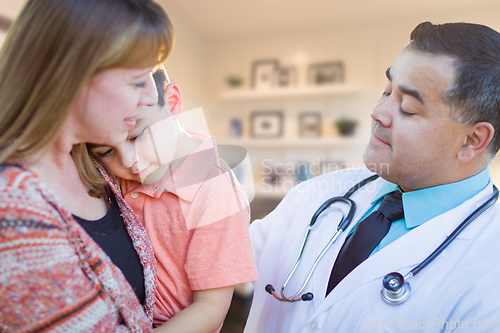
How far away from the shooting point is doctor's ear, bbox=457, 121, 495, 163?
0.96 meters

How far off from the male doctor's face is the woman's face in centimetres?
72

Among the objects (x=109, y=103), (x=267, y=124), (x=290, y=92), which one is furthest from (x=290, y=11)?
(x=109, y=103)

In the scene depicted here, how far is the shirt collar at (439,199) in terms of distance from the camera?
102 cm

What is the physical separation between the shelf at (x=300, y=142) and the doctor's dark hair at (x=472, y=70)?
8.91 feet

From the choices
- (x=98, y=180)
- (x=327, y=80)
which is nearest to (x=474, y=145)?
(x=98, y=180)

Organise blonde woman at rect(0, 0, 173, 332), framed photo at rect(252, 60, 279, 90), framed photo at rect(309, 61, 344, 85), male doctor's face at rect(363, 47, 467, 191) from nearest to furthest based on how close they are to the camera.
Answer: blonde woman at rect(0, 0, 173, 332), male doctor's face at rect(363, 47, 467, 191), framed photo at rect(309, 61, 344, 85), framed photo at rect(252, 60, 279, 90)

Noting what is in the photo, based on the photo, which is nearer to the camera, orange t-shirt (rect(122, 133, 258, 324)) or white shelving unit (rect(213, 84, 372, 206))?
orange t-shirt (rect(122, 133, 258, 324))

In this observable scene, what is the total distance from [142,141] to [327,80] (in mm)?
3536

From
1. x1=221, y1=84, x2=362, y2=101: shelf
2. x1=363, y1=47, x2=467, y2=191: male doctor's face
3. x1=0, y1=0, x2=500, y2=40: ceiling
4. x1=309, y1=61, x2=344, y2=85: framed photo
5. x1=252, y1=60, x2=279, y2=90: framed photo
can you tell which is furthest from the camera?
x1=252, y1=60, x2=279, y2=90: framed photo

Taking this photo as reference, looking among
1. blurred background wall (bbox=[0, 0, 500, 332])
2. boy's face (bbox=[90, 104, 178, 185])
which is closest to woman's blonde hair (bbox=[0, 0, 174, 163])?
boy's face (bbox=[90, 104, 178, 185])

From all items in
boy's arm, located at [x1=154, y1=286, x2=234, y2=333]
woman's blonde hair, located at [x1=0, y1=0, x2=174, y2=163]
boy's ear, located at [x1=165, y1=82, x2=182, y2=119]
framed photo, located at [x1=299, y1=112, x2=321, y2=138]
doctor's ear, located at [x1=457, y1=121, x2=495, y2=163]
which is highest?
woman's blonde hair, located at [x1=0, y1=0, x2=174, y2=163]

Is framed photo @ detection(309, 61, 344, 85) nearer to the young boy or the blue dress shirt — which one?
the blue dress shirt

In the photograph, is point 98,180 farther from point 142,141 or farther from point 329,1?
point 329,1

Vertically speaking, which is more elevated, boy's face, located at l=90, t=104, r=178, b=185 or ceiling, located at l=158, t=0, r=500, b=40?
ceiling, located at l=158, t=0, r=500, b=40
